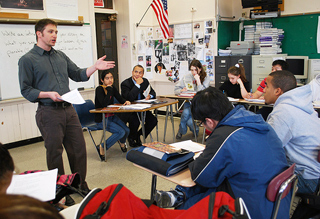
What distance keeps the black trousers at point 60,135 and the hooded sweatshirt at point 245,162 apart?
167 centimetres

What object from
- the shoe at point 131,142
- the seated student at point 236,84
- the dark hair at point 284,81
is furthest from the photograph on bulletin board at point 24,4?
the dark hair at point 284,81

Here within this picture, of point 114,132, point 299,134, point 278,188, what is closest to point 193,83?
point 114,132

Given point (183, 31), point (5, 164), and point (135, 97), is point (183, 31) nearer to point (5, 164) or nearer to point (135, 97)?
point (135, 97)

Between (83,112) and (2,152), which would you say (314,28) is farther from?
(2,152)

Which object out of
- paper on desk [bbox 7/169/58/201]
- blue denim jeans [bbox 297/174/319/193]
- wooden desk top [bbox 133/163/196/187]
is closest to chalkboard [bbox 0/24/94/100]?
paper on desk [bbox 7/169/58/201]

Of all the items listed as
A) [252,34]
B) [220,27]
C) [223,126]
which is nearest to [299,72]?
[252,34]

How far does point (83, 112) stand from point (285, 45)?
12.5 feet

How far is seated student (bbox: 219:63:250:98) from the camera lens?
4738mm

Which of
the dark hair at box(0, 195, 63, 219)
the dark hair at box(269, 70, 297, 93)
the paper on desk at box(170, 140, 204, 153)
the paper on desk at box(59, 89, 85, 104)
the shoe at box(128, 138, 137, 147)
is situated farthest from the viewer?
the shoe at box(128, 138, 137, 147)

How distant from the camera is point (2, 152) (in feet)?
3.52

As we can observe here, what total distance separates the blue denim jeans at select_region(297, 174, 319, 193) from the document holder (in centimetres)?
→ 75

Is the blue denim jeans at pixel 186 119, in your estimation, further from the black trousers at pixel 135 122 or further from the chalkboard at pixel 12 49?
the chalkboard at pixel 12 49

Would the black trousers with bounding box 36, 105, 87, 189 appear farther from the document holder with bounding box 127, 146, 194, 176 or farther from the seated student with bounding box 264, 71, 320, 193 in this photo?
the seated student with bounding box 264, 71, 320, 193

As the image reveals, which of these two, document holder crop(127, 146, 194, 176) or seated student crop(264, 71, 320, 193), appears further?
seated student crop(264, 71, 320, 193)
